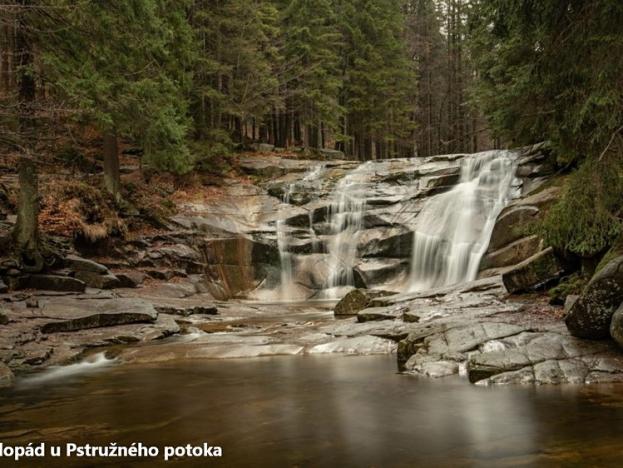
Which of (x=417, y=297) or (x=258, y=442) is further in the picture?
(x=417, y=297)

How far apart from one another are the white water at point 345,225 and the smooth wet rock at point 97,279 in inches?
322

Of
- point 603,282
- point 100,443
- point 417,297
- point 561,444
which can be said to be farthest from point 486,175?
point 100,443

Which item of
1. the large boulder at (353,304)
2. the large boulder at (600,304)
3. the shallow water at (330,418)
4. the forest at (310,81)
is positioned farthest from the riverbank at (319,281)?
the forest at (310,81)

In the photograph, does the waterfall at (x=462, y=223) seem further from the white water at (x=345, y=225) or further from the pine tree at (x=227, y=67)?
the pine tree at (x=227, y=67)

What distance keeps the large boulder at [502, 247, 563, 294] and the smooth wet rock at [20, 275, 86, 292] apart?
1039 centimetres

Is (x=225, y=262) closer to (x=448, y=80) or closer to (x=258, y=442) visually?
(x=258, y=442)

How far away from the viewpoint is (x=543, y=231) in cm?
888

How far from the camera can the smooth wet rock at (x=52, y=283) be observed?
13.1m

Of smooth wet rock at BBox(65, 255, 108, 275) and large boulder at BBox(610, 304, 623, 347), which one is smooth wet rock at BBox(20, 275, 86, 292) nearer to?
smooth wet rock at BBox(65, 255, 108, 275)

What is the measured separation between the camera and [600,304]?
23.4ft

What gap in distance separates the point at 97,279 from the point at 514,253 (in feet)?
38.5

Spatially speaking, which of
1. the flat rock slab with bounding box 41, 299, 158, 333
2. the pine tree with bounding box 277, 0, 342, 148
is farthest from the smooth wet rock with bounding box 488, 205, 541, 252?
the pine tree with bounding box 277, 0, 342, 148

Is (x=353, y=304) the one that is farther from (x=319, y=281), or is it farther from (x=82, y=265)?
(x=82, y=265)

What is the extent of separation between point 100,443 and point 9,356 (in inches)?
200
